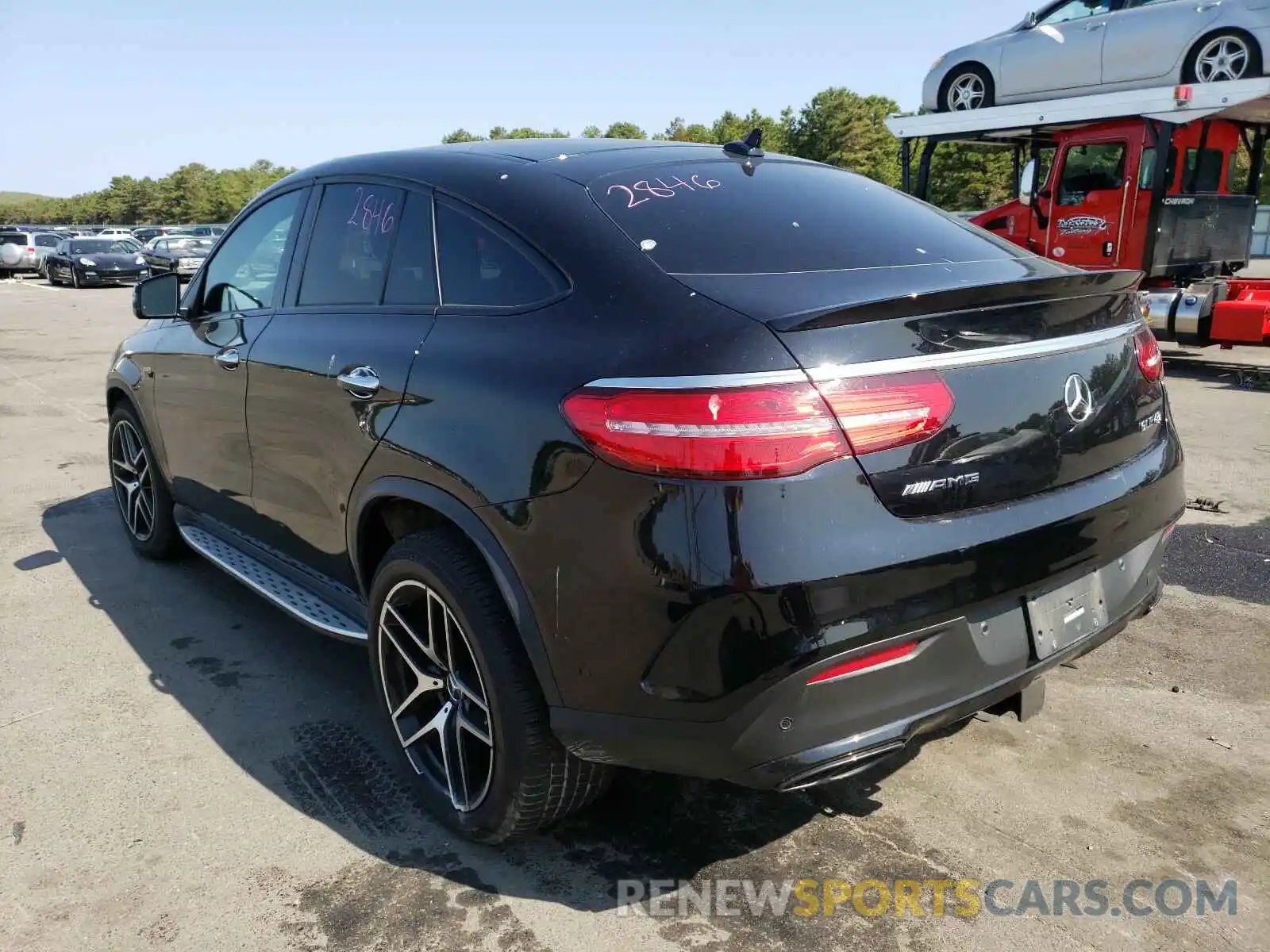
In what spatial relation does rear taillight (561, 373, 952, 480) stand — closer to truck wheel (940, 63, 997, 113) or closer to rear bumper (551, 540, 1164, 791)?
rear bumper (551, 540, 1164, 791)

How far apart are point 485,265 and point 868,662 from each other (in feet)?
4.67

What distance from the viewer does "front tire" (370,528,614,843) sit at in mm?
2391

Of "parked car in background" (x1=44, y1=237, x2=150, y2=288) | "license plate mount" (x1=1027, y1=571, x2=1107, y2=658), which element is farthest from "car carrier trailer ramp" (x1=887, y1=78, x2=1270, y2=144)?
"parked car in background" (x1=44, y1=237, x2=150, y2=288)

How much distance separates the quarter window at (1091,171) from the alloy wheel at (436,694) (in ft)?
33.4

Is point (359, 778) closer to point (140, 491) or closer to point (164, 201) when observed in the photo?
point (140, 491)

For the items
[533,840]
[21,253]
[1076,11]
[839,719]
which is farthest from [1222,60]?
[21,253]

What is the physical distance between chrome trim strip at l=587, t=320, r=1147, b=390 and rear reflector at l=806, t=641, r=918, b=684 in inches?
22.2

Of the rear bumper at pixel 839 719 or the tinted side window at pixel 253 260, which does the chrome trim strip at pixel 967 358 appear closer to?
the rear bumper at pixel 839 719

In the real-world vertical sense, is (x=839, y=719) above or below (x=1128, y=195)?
below

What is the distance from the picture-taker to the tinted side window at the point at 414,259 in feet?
9.41

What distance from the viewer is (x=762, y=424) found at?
1.99 meters

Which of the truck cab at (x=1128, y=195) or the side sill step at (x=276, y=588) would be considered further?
the truck cab at (x=1128, y=195)

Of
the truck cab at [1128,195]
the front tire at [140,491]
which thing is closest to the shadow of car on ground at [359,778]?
the front tire at [140,491]

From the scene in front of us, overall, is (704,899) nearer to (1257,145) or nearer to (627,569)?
(627,569)
